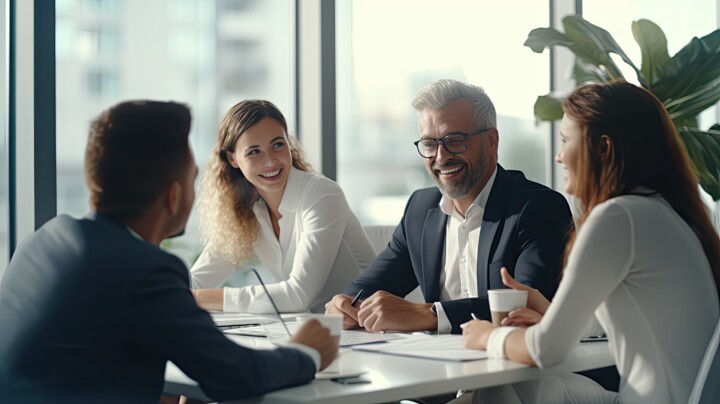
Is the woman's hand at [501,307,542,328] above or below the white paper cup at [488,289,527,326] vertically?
below

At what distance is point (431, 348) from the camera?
2.16 meters

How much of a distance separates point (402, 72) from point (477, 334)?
3133 millimetres

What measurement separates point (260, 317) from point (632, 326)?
134 cm

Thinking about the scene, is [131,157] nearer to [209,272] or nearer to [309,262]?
[309,262]

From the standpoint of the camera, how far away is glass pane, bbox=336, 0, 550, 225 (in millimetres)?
4926

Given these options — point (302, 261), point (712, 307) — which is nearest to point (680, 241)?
point (712, 307)

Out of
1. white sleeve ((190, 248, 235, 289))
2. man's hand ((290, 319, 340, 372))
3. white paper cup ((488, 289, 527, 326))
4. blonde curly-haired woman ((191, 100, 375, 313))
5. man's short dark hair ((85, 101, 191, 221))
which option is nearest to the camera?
man's short dark hair ((85, 101, 191, 221))

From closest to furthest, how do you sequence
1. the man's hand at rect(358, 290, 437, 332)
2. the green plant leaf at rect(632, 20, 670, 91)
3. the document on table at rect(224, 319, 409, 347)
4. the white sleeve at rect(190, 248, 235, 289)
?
1. the document on table at rect(224, 319, 409, 347)
2. the man's hand at rect(358, 290, 437, 332)
3. the white sleeve at rect(190, 248, 235, 289)
4. the green plant leaf at rect(632, 20, 670, 91)

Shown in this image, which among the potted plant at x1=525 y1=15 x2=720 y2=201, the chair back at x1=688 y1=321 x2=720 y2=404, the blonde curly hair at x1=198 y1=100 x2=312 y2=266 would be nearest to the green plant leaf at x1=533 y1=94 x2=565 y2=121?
the potted plant at x1=525 y1=15 x2=720 y2=201

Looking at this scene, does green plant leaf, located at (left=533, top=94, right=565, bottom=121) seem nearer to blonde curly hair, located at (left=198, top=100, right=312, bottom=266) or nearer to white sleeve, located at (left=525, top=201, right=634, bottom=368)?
blonde curly hair, located at (left=198, top=100, right=312, bottom=266)

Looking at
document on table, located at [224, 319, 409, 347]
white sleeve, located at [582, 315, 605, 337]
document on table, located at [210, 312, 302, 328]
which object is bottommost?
document on table, located at [210, 312, 302, 328]

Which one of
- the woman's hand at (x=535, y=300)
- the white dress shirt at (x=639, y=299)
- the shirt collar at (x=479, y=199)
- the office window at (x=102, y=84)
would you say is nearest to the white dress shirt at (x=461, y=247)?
the shirt collar at (x=479, y=199)

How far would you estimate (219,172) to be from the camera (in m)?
3.77

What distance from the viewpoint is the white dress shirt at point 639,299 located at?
75.1 inches
